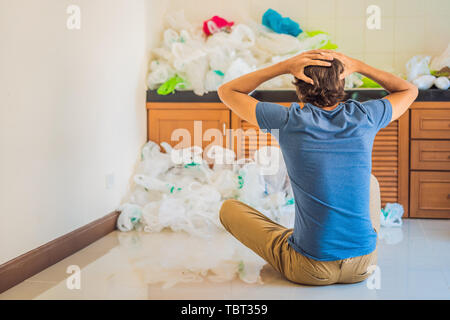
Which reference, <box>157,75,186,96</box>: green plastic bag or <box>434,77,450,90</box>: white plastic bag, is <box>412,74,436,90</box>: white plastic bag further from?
<box>157,75,186,96</box>: green plastic bag

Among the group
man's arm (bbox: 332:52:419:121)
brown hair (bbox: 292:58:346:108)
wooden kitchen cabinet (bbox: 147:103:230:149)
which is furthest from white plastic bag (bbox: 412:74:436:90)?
brown hair (bbox: 292:58:346:108)

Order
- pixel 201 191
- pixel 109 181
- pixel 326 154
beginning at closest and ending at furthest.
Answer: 1. pixel 326 154
2. pixel 109 181
3. pixel 201 191

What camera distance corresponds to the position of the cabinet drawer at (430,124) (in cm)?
312

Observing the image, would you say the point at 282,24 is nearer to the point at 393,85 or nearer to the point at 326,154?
the point at 393,85

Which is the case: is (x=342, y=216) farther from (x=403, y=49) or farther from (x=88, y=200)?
(x=403, y=49)

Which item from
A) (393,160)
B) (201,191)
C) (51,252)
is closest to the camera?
(51,252)

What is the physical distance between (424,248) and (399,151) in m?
0.94

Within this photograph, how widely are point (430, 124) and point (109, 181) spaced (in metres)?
2.08

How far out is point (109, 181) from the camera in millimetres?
2770

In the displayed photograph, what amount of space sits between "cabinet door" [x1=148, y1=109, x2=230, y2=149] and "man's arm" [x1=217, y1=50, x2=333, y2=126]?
4.97 feet

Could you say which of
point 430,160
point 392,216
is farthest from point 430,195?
point 392,216

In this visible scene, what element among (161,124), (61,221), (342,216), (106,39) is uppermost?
(106,39)

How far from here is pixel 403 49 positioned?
3662 mm
